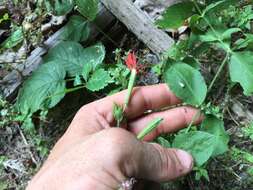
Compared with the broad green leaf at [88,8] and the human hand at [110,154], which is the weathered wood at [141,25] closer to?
the broad green leaf at [88,8]

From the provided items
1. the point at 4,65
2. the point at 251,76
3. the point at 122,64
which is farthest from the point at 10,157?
the point at 251,76

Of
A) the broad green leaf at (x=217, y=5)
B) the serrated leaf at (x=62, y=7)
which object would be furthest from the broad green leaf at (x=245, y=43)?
the serrated leaf at (x=62, y=7)

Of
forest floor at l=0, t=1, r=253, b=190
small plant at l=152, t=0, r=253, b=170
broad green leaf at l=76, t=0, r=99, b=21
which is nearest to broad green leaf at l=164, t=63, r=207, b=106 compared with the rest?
small plant at l=152, t=0, r=253, b=170

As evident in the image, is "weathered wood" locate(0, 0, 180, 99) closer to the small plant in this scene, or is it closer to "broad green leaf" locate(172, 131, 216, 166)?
the small plant

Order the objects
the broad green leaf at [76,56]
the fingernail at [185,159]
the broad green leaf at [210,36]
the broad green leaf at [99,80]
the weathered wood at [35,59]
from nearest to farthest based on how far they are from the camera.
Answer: the fingernail at [185,159] → the broad green leaf at [210,36] → the broad green leaf at [99,80] → the broad green leaf at [76,56] → the weathered wood at [35,59]

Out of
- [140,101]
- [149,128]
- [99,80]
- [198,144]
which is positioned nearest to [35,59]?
[99,80]

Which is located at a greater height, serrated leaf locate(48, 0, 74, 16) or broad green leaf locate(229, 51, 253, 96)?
serrated leaf locate(48, 0, 74, 16)
